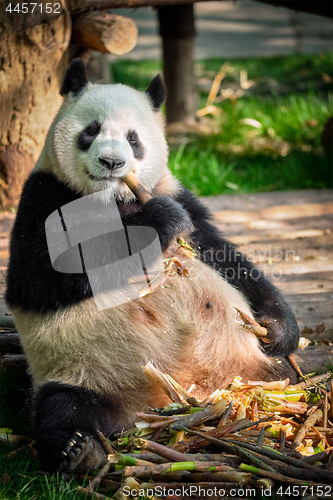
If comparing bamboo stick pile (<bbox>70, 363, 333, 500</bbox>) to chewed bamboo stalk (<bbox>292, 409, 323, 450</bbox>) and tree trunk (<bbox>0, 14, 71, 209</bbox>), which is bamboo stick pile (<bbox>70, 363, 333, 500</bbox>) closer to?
chewed bamboo stalk (<bbox>292, 409, 323, 450</bbox>)

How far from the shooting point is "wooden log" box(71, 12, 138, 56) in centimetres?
425

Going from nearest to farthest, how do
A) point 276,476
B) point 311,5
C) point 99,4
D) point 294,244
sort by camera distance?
point 276,476
point 99,4
point 294,244
point 311,5

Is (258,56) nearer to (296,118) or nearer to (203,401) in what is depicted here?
(296,118)

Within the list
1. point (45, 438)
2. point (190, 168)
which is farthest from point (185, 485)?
point (190, 168)

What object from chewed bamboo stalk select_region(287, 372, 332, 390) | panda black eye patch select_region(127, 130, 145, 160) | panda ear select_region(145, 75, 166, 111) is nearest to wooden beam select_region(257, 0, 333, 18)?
panda ear select_region(145, 75, 166, 111)

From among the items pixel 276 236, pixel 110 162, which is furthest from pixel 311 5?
pixel 110 162

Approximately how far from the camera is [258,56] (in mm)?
11648

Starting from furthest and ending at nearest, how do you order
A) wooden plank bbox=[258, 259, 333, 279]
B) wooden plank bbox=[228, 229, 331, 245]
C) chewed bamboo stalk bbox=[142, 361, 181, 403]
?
wooden plank bbox=[228, 229, 331, 245] < wooden plank bbox=[258, 259, 333, 279] < chewed bamboo stalk bbox=[142, 361, 181, 403]

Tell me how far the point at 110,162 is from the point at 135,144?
29cm

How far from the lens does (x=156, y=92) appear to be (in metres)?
3.08

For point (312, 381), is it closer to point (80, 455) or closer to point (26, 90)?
point (80, 455)

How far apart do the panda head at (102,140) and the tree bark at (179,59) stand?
4.23m

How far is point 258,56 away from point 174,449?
10841 mm

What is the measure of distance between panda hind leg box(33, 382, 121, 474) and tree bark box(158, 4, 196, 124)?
17.9 feet
